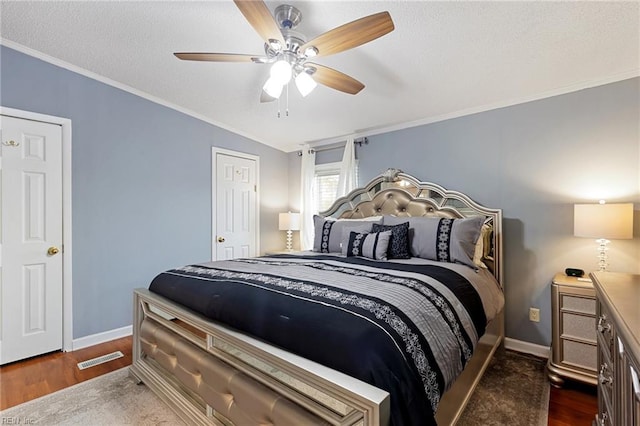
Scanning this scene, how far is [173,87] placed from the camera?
3246 millimetres

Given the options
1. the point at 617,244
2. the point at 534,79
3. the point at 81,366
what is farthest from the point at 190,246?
the point at 617,244

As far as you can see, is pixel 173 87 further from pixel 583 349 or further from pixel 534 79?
pixel 583 349

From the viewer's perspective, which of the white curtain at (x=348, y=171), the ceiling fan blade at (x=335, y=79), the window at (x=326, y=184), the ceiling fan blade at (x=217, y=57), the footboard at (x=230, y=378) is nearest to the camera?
the footboard at (x=230, y=378)

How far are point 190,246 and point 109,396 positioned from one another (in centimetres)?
195

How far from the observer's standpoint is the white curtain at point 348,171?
13.3 feet

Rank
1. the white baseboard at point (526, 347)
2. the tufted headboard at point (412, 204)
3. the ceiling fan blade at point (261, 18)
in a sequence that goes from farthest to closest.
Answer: the tufted headboard at point (412, 204) → the white baseboard at point (526, 347) → the ceiling fan blade at point (261, 18)

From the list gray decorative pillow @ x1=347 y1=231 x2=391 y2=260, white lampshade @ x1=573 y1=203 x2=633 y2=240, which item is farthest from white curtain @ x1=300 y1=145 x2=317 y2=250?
white lampshade @ x1=573 y1=203 x2=633 y2=240

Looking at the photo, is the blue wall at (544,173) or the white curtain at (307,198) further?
the white curtain at (307,198)

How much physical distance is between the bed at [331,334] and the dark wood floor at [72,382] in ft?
1.63

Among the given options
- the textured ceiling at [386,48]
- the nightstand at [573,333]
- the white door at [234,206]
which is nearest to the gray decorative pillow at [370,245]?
the nightstand at [573,333]

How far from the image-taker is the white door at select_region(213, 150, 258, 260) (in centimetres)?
412

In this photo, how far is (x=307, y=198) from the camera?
4.60 meters

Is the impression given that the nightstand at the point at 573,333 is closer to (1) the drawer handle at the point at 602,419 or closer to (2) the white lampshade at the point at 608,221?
(2) the white lampshade at the point at 608,221

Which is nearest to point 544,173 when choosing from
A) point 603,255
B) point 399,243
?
point 603,255
